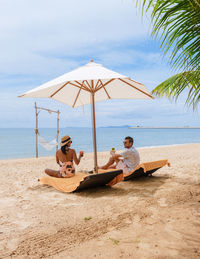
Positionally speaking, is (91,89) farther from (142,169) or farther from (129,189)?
(129,189)

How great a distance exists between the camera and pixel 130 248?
2119 mm

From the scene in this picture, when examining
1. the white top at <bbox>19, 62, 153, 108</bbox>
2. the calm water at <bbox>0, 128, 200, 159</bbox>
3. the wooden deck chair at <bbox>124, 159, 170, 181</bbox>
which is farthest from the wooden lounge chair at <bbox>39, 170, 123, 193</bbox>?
the calm water at <bbox>0, 128, 200, 159</bbox>

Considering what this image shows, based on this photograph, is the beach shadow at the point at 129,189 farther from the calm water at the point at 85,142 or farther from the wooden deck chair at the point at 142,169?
the calm water at the point at 85,142

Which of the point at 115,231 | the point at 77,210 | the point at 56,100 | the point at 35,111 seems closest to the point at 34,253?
the point at 115,231

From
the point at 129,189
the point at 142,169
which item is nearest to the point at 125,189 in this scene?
the point at 129,189

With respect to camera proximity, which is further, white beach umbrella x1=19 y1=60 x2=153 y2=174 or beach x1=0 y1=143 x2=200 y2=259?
white beach umbrella x1=19 y1=60 x2=153 y2=174

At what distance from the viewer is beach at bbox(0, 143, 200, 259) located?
6.94ft

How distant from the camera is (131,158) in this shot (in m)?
4.72

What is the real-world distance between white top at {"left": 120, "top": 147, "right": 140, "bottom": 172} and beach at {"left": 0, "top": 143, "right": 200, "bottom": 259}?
427 mm

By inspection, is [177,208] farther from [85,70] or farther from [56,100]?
[56,100]

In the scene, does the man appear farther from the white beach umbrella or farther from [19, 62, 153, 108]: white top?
[19, 62, 153, 108]: white top

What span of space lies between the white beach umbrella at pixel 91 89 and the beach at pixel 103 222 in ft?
4.22

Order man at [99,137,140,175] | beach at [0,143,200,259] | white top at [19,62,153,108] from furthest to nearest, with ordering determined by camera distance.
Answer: man at [99,137,140,175], white top at [19,62,153,108], beach at [0,143,200,259]

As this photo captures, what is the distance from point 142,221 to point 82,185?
4.57 feet
